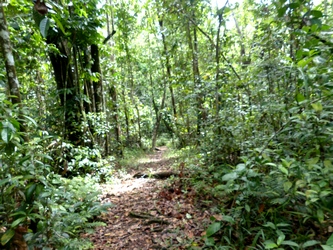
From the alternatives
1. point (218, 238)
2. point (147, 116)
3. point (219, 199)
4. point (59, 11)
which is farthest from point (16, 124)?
point (147, 116)

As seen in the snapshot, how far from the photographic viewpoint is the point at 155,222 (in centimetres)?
330

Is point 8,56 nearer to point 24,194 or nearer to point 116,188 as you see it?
point 24,194

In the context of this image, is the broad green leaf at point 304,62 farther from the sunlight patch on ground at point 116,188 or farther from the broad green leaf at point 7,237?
the sunlight patch on ground at point 116,188

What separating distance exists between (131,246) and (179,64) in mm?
8010

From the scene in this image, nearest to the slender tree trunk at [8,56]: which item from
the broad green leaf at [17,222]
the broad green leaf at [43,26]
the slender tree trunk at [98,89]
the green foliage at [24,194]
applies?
the green foliage at [24,194]

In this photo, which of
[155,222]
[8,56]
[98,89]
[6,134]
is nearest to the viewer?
[6,134]

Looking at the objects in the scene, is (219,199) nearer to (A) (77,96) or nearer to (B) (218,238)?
(B) (218,238)

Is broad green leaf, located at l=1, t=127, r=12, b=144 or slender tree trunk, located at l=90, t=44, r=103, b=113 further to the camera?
slender tree trunk, located at l=90, t=44, r=103, b=113

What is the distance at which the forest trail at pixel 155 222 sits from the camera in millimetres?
2834

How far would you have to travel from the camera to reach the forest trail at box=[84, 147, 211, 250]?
9.30 feet

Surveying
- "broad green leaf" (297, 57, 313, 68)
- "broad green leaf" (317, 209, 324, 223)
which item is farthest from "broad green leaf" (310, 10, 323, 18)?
"broad green leaf" (317, 209, 324, 223)

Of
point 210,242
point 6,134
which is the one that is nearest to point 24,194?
point 6,134

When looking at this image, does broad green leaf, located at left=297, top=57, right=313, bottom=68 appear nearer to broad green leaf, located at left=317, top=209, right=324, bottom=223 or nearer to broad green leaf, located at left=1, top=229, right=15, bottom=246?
broad green leaf, located at left=317, top=209, right=324, bottom=223

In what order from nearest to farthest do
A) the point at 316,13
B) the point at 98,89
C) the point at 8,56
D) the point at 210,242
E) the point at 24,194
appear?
the point at 316,13
the point at 24,194
the point at 210,242
the point at 8,56
the point at 98,89
